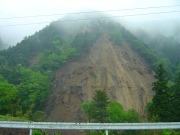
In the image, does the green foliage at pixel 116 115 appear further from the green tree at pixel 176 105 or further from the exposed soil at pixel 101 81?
the exposed soil at pixel 101 81

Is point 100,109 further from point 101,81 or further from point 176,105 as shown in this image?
point 101,81

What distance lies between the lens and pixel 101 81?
62.8 meters

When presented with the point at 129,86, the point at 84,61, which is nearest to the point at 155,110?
the point at 129,86

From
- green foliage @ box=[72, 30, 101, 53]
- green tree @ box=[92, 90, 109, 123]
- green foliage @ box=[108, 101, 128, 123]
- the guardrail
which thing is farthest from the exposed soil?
the guardrail

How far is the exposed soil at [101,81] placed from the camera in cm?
5794

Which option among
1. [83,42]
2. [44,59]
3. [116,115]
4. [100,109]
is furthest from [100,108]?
[83,42]

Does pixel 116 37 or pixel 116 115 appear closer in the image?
pixel 116 115

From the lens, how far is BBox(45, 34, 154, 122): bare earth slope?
58000 millimetres

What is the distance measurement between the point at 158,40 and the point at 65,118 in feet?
181

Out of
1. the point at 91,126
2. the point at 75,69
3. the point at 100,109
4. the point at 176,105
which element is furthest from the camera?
the point at 75,69

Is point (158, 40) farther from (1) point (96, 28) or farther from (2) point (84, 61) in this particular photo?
(2) point (84, 61)

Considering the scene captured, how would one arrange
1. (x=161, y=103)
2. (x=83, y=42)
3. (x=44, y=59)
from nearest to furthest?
(x=161, y=103)
(x=44, y=59)
(x=83, y=42)

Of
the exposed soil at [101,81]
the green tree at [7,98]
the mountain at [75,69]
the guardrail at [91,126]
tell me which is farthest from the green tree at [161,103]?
the green tree at [7,98]

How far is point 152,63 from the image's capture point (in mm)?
73688
